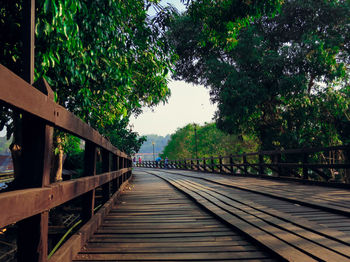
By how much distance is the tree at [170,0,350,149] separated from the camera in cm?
→ 1242

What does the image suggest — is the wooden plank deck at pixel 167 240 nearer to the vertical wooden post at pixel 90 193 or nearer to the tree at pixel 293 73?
the vertical wooden post at pixel 90 193

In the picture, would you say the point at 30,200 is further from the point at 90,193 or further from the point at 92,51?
the point at 92,51

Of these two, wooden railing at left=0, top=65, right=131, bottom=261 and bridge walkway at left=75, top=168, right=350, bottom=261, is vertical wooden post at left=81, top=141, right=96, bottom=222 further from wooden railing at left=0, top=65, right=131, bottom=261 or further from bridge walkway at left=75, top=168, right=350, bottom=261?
wooden railing at left=0, top=65, right=131, bottom=261

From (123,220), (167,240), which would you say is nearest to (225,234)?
(167,240)

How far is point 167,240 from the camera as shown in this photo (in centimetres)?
269

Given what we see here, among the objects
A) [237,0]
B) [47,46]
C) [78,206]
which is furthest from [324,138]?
[47,46]

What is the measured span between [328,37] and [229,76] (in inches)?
241

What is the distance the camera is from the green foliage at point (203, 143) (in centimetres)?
4303

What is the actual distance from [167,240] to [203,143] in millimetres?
50591

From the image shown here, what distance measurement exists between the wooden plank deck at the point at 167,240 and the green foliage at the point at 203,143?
33206mm

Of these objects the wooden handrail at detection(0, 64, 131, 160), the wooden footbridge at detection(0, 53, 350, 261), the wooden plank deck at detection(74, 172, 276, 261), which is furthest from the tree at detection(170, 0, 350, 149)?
the wooden handrail at detection(0, 64, 131, 160)

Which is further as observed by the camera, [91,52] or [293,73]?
[293,73]

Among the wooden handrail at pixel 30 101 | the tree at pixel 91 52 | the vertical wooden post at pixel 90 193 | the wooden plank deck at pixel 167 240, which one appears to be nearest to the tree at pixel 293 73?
the tree at pixel 91 52

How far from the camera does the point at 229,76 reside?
13438 millimetres
